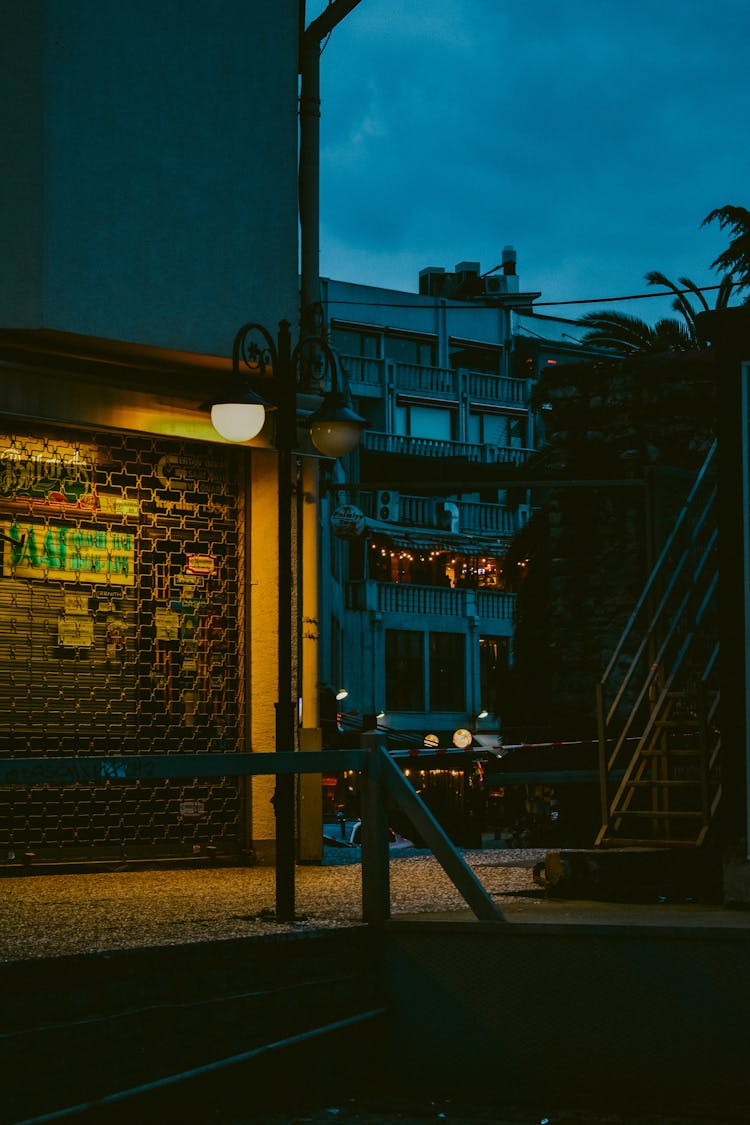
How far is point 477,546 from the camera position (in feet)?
180

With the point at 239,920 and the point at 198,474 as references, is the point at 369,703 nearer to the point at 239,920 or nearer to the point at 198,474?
the point at 198,474

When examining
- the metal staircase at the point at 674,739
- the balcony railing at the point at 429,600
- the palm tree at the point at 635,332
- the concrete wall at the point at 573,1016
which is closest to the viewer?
the concrete wall at the point at 573,1016

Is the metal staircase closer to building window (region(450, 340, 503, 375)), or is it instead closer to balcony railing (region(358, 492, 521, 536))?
balcony railing (region(358, 492, 521, 536))

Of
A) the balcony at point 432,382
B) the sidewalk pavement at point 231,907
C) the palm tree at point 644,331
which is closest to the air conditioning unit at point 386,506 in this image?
the balcony at point 432,382

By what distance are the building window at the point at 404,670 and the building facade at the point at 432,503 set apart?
44 millimetres

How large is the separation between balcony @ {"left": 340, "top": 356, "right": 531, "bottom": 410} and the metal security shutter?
37642mm

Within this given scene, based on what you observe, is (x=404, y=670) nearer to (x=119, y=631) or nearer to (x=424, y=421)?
(x=424, y=421)

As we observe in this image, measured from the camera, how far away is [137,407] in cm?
1261

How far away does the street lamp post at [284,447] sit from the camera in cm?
901

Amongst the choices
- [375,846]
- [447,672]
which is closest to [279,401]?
[375,846]

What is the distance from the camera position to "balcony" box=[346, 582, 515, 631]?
51.3m

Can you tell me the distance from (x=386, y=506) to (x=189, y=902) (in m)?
44.0

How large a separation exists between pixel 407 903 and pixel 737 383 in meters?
3.77

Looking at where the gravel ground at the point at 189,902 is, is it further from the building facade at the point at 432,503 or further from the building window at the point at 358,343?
the building window at the point at 358,343
